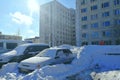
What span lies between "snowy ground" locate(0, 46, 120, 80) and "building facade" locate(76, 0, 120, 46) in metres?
43.4

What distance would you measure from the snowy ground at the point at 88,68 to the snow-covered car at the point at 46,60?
1.42 metres

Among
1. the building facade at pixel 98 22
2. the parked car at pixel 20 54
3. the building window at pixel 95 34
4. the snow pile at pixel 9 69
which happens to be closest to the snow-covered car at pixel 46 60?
the snow pile at pixel 9 69

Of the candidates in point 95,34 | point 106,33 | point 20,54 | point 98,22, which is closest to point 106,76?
point 20,54

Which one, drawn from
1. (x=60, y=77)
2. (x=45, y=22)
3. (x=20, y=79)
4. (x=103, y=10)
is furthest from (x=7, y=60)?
(x=45, y=22)

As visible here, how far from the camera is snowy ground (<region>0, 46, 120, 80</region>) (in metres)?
9.41

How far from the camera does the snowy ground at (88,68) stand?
9.41 metres

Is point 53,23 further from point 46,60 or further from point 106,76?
point 106,76

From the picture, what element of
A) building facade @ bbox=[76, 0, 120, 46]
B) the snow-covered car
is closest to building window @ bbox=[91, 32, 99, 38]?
building facade @ bbox=[76, 0, 120, 46]

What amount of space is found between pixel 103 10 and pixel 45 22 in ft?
179

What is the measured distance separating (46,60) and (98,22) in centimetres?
5017

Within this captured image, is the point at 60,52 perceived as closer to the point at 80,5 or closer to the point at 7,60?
the point at 7,60

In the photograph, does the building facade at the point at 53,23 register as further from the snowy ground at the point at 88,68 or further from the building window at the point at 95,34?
the snowy ground at the point at 88,68

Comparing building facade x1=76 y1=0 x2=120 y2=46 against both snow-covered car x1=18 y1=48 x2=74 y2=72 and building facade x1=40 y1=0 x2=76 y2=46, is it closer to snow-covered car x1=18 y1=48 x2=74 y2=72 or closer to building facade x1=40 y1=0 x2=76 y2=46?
building facade x1=40 y1=0 x2=76 y2=46

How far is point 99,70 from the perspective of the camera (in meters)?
10.2
